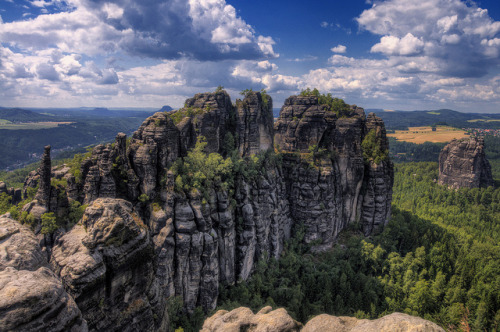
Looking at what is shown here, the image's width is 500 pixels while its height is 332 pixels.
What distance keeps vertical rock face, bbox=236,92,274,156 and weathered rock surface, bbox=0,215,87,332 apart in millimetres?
40545

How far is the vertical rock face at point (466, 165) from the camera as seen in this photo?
309 feet

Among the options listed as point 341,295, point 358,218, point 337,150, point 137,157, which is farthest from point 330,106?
point 137,157

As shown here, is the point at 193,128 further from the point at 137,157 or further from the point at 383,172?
the point at 383,172

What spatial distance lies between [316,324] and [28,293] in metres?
12.3

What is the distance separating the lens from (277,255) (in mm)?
48531

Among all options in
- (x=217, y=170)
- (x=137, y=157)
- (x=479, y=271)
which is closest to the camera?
(x=137, y=157)

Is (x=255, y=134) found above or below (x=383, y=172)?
above

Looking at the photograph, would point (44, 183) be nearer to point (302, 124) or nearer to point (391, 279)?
point (302, 124)

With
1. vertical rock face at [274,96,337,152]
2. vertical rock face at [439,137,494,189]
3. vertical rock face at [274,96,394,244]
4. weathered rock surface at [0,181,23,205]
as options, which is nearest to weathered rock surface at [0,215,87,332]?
weathered rock surface at [0,181,23,205]

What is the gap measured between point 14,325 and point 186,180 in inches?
1106

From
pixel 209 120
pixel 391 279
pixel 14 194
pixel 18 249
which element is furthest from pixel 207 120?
pixel 391 279

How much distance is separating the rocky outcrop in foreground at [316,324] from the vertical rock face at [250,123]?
3548 centimetres

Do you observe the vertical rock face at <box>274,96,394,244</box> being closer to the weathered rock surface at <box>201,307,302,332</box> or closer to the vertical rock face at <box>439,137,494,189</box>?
the weathered rock surface at <box>201,307,302,332</box>

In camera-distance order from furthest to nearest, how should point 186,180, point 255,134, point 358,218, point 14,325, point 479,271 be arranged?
1. point 358,218
2. point 255,134
3. point 479,271
4. point 186,180
5. point 14,325
